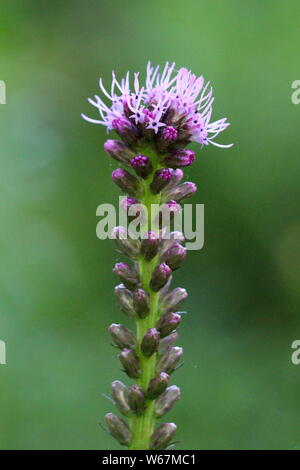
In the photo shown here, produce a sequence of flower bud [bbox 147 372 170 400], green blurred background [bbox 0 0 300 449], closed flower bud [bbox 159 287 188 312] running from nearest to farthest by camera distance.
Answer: flower bud [bbox 147 372 170 400] → closed flower bud [bbox 159 287 188 312] → green blurred background [bbox 0 0 300 449]

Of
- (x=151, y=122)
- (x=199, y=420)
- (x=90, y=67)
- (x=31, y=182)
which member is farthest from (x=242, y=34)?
(x=151, y=122)

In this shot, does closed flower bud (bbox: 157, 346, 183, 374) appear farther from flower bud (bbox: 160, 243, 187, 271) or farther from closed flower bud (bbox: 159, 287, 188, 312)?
flower bud (bbox: 160, 243, 187, 271)

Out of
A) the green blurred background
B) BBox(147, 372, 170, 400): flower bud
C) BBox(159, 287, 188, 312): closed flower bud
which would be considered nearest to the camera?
BBox(147, 372, 170, 400): flower bud

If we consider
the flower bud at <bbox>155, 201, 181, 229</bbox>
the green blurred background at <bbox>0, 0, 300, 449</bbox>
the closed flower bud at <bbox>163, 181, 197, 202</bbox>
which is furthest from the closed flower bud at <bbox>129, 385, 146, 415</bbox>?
the green blurred background at <bbox>0, 0, 300, 449</bbox>

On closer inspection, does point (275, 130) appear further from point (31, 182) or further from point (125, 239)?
point (125, 239)

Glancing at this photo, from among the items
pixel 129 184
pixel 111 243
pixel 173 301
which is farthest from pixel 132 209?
pixel 111 243

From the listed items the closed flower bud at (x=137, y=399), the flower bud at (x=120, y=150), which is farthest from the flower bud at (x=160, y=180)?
the closed flower bud at (x=137, y=399)
